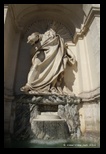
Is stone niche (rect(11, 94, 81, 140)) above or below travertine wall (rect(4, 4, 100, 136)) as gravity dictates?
below

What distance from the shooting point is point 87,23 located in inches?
198

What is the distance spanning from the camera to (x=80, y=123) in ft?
14.8

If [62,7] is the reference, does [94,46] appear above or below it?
below

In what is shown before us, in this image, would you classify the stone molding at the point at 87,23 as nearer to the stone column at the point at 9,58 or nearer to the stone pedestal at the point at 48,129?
the stone column at the point at 9,58

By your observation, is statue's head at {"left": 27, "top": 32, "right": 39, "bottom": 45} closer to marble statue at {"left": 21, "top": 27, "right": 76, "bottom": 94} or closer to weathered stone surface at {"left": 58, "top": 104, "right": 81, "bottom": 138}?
marble statue at {"left": 21, "top": 27, "right": 76, "bottom": 94}

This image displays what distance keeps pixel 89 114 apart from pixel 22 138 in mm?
1876

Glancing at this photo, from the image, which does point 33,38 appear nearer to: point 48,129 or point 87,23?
point 87,23

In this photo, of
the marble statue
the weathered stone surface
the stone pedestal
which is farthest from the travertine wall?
the stone pedestal

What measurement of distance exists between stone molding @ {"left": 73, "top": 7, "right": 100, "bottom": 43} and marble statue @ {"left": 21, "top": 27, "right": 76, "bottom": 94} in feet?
2.03

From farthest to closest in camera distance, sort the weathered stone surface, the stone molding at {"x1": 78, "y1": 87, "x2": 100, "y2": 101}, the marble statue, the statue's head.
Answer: the statue's head < the marble statue < the weathered stone surface < the stone molding at {"x1": 78, "y1": 87, "x2": 100, "y2": 101}

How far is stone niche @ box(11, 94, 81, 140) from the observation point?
391cm
